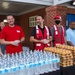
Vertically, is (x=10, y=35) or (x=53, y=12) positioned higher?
(x=53, y=12)

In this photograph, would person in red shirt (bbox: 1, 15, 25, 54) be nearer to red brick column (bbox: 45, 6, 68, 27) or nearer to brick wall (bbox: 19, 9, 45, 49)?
red brick column (bbox: 45, 6, 68, 27)

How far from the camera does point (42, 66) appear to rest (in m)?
2.05

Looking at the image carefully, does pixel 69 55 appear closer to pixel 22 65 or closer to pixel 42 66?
pixel 42 66

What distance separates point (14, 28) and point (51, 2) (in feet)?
13.6

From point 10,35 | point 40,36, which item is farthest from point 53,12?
point 10,35

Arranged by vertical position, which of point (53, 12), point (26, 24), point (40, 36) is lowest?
point (40, 36)

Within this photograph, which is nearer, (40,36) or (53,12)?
(40,36)

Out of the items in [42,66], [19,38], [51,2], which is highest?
[51,2]

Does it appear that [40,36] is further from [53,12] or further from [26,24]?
[26,24]

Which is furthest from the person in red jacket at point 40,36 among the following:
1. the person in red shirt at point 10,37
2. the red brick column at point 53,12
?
the red brick column at point 53,12

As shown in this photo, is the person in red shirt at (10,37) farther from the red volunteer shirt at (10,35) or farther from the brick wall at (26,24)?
the brick wall at (26,24)

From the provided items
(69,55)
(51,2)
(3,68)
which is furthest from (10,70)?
(51,2)

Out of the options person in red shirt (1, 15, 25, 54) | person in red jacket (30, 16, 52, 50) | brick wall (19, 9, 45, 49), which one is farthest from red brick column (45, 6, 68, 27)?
person in red shirt (1, 15, 25, 54)

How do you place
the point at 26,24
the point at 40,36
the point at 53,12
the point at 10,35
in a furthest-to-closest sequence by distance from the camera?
the point at 26,24, the point at 53,12, the point at 40,36, the point at 10,35
